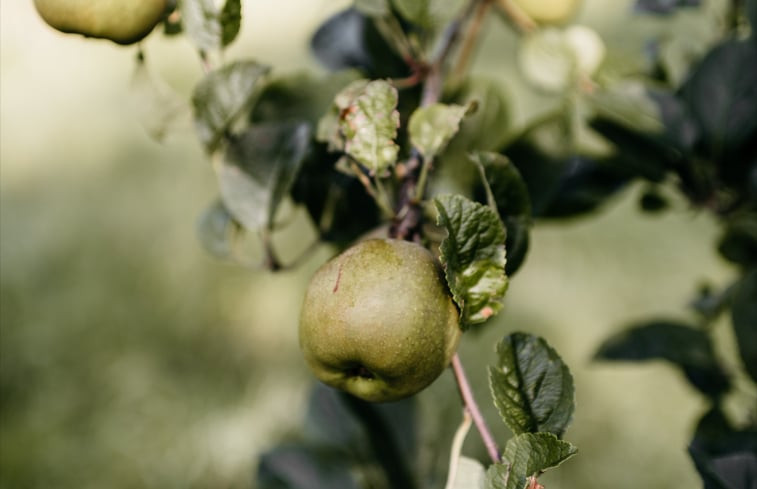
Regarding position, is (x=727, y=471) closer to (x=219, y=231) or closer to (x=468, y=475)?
(x=468, y=475)

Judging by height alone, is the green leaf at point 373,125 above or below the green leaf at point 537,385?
above

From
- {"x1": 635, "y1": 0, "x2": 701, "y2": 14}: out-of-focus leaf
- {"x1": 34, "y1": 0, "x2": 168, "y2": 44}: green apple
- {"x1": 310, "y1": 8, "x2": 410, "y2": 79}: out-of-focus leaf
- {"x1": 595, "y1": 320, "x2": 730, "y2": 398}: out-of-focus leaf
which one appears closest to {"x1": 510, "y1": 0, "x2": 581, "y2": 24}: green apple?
{"x1": 635, "y1": 0, "x2": 701, "y2": 14}: out-of-focus leaf

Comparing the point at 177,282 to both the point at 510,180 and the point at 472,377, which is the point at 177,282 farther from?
the point at 510,180

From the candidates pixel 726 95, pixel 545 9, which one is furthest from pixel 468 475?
pixel 545 9

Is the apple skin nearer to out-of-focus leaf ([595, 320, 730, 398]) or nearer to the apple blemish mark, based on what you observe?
the apple blemish mark

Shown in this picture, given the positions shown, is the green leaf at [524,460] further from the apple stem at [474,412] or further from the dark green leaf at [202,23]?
the dark green leaf at [202,23]

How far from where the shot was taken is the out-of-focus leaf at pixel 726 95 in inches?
35.2

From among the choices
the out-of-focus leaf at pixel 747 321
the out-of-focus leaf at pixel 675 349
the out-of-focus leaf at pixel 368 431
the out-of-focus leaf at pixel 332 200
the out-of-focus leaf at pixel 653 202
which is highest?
the out-of-focus leaf at pixel 332 200

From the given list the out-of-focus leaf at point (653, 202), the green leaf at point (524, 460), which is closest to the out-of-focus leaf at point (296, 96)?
the green leaf at point (524, 460)

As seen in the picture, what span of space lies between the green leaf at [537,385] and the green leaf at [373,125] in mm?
157

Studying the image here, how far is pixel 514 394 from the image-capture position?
0.55 m

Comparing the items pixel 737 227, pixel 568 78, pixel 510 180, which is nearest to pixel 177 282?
pixel 568 78

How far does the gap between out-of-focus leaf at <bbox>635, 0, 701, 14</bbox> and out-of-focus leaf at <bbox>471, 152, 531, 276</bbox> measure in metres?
0.48

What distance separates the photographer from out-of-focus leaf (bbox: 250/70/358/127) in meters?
0.78
